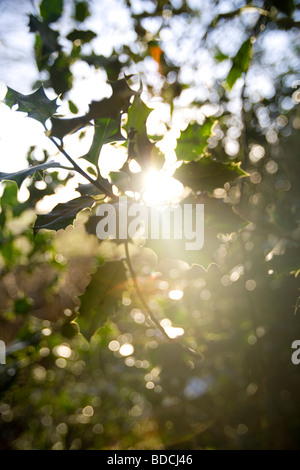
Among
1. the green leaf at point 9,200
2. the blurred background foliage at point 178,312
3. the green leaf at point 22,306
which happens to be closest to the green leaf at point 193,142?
the blurred background foliage at point 178,312

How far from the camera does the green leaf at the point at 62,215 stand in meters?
0.73

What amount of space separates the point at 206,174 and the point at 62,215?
369 mm

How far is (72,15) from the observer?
56.4 inches

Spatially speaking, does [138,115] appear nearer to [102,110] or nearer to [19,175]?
[102,110]

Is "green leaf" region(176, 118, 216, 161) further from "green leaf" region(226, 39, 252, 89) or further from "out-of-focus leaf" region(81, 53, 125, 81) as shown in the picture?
"out-of-focus leaf" region(81, 53, 125, 81)

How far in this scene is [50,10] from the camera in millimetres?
974

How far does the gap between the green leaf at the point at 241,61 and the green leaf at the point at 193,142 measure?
128 mm

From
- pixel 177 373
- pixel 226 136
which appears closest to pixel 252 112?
pixel 226 136

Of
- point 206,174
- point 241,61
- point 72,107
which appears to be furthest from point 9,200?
point 241,61

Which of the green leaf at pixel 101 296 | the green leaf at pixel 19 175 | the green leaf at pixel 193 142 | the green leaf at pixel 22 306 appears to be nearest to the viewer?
the green leaf at pixel 19 175

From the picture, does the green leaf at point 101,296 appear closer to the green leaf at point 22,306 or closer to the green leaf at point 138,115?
the green leaf at point 138,115

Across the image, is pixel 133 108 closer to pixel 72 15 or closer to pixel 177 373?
pixel 72 15

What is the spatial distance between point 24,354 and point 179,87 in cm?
139

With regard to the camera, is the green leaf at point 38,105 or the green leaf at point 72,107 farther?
the green leaf at point 72,107
